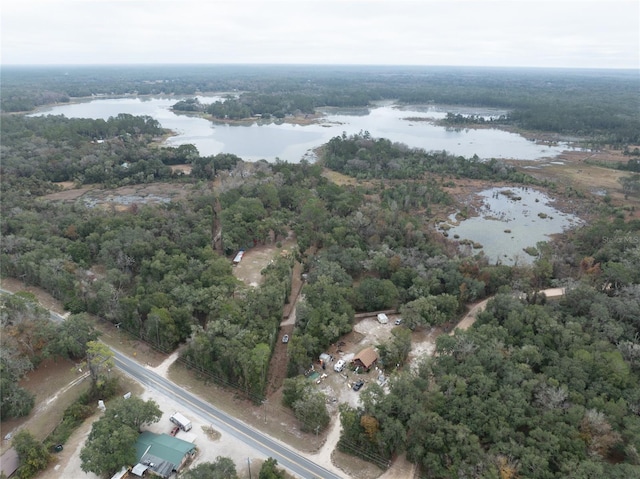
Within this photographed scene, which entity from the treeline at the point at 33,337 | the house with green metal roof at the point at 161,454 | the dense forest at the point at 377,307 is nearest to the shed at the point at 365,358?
the dense forest at the point at 377,307

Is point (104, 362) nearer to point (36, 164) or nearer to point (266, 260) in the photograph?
point (266, 260)

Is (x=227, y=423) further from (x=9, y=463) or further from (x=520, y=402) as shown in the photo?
(x=520, y=402)

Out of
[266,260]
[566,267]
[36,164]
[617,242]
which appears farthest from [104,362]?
[36,164]

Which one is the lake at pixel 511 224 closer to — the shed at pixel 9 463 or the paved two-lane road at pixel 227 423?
the paved two-lane road at pixel 227 423

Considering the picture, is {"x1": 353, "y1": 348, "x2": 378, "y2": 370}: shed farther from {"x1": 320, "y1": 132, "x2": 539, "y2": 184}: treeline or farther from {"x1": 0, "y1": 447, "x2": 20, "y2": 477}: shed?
{"x1": 320, "y1": 132, "x2": 539, "y2": 184}: treeline

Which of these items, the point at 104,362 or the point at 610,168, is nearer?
the point at 104,362

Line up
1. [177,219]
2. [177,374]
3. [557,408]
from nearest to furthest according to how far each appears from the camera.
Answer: [557,408]
[177,374]
[177,219]
